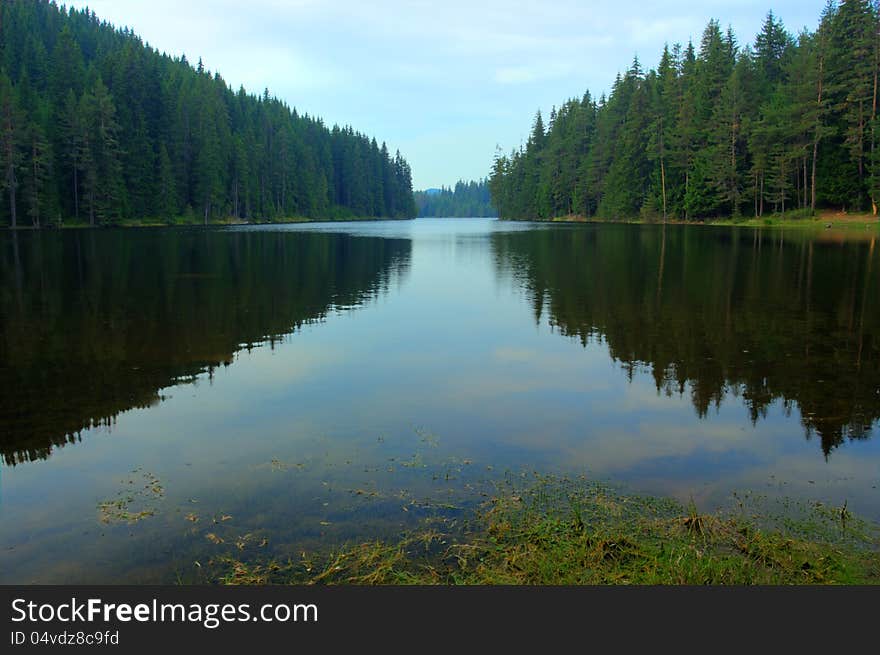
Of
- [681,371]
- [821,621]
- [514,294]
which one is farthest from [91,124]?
[821,621]

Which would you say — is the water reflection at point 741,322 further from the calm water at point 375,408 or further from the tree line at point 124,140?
the tree line at point 124,140

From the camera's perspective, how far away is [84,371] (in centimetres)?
1286

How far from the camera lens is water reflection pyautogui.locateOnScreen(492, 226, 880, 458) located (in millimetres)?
11547

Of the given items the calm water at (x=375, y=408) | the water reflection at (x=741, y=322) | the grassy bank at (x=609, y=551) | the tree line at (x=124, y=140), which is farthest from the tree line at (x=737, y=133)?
the grassy bank at (x=609, y=551)

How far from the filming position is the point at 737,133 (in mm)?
77750

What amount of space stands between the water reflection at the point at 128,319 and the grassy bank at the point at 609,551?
545 centimetres

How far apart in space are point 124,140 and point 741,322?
99.3 meters

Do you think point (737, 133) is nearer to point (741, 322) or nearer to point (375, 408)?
point (741, 322)

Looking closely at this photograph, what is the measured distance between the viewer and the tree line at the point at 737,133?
218 feet

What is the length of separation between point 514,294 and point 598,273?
7.48 m

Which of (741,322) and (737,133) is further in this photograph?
(737,133)

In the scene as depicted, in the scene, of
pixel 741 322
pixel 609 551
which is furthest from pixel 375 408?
pixel 741 322

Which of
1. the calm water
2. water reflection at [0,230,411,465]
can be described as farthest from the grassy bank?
water reflection at [0,230,411,465]

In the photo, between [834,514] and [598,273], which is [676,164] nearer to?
[598,273]
